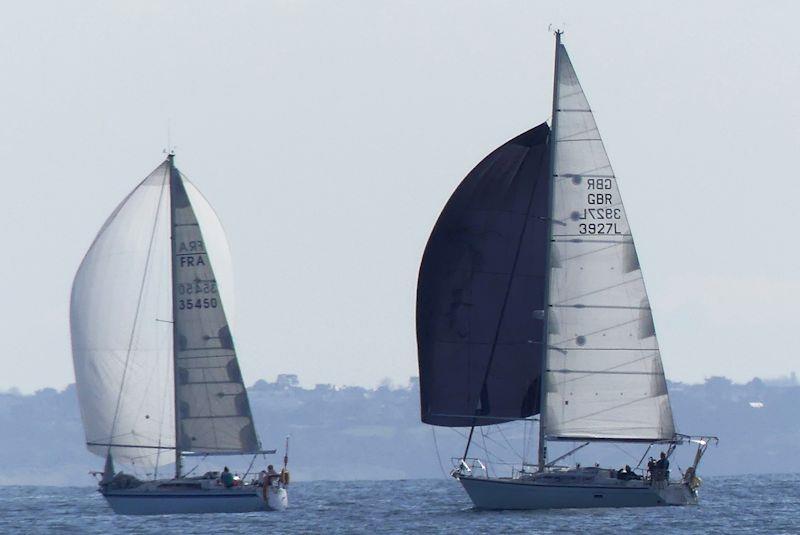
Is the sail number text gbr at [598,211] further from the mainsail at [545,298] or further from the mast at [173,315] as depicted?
the mast at [173,315]

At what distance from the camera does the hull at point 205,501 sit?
196ft

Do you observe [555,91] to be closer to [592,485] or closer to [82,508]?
[592,485]

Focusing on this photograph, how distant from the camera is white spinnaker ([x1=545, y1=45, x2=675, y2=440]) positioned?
180 feet

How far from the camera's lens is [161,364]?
6009cm

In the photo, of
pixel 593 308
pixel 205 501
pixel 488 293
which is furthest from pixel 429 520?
pixel 593 308

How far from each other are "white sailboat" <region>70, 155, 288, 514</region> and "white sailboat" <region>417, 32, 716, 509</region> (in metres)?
6.43

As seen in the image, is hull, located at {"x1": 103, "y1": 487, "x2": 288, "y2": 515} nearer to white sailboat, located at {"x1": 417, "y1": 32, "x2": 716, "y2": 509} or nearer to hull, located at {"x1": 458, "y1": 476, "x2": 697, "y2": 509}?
white sailboat, located at {"x1": 417, "y1": 32, "x2": 716, "y2": 509}

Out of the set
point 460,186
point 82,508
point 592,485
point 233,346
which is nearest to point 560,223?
point 460,186

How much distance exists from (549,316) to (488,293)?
1590mm

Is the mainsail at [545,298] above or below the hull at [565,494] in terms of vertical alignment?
above

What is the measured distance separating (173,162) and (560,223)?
448 inches

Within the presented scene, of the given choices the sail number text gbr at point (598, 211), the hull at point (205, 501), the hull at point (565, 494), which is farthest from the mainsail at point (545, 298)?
the hull at point (205, 501)

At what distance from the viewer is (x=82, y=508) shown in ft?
249

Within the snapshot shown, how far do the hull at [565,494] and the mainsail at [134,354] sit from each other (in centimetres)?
780
